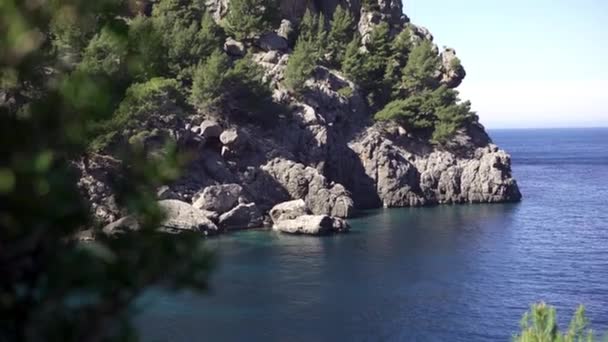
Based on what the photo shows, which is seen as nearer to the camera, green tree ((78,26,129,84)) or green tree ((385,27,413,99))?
green tree ((78,26,129,84))

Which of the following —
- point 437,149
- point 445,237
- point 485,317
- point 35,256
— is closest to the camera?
point 35,256

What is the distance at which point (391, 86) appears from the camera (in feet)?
190

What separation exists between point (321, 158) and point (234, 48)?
37.8 feet

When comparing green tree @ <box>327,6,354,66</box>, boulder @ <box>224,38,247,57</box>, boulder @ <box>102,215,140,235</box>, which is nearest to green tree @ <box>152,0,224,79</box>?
boulder @ <box>224,38,247,57</box>

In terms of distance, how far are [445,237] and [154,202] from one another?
37851mm

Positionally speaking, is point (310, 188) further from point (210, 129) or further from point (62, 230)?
point (62, 230)

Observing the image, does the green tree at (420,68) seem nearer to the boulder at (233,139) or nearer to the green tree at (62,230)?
the boulder at (233,139)

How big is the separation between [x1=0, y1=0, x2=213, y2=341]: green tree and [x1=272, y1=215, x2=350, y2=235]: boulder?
36.1 metres

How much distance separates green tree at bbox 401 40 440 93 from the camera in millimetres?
57656

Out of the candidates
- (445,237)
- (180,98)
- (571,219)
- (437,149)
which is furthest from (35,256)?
(437,149)

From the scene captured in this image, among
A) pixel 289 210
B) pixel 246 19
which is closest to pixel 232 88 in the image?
pixel 246 19

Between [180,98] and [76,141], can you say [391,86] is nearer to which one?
[180,98]

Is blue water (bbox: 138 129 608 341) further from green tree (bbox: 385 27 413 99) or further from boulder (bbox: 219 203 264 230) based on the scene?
green tree (bbox: 385 27 413 99)

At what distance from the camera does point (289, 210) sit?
4284 centimetres
